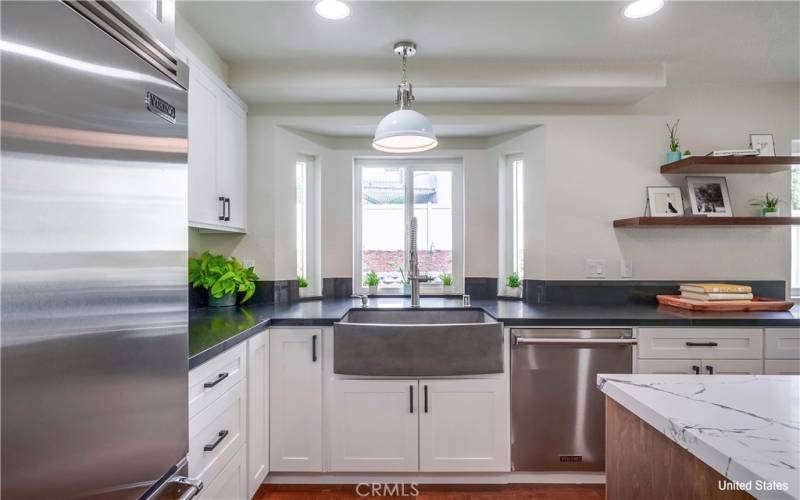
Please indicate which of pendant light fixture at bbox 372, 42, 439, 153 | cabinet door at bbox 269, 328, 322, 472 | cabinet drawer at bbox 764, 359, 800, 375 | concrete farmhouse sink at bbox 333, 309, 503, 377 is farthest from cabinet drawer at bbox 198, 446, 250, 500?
cabinet drawer at bbox 764, 359, 800, 375

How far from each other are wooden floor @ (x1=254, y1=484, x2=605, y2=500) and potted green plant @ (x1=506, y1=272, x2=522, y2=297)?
1.15 m

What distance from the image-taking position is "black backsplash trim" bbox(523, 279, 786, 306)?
8.11 ft

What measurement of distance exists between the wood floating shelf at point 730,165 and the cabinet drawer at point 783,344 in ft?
3.20

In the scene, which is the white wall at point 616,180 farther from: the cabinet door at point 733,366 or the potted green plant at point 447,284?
the cabinet door at point 733,366

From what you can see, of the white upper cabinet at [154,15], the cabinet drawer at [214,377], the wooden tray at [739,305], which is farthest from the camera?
the wooden tray at [739,305]

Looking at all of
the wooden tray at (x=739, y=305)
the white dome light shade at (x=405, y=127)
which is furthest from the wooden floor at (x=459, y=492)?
the white dome light shade at (x=405, y=127)

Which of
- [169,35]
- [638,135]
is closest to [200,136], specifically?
[169,35]

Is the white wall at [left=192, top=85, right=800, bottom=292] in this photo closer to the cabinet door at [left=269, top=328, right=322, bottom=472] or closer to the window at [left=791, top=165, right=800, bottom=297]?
the window at [left=791, top=165, right=800, bottom=297]

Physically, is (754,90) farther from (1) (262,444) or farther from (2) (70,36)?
(1) (262,444)

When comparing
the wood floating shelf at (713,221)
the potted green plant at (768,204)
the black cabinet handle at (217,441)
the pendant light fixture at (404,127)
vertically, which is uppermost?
the pendant light fixture at (404,127)

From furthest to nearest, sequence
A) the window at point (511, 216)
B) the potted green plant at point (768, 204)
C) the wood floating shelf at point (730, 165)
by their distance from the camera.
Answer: the window at point (511, 216) → the potted green plant at point (768, 204) → the wood floating shelf at point (730, 165)

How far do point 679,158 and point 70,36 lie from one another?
2.93 m

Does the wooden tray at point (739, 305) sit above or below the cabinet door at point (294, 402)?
above

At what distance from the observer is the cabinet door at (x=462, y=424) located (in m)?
1.92
